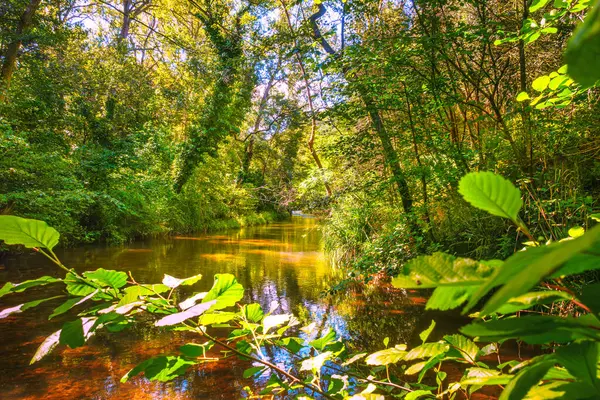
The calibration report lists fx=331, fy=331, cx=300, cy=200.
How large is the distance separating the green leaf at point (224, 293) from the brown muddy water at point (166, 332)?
38 cm

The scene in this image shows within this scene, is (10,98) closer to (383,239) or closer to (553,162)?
(383,239)

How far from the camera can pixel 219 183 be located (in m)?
16.0

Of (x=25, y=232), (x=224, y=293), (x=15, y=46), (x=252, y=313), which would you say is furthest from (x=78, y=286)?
(x=15, y=46)

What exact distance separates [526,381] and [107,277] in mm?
620

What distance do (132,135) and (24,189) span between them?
4.91 m

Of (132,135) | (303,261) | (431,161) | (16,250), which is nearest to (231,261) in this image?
(303,261)

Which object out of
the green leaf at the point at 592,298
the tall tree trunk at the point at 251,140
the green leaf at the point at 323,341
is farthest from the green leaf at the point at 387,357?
the tall tree trunk at the point at 251,140

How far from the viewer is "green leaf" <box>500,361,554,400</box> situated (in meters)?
0.27

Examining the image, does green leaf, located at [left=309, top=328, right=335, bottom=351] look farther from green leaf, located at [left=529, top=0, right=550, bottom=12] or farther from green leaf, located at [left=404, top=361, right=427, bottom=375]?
green leaf, located at [left=529, top=0, right=550, bottom=12]

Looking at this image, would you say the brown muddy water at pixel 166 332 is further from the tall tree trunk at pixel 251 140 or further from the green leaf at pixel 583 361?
the tall tree trunk at pixel 251 140

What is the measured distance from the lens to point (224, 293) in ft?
1.96

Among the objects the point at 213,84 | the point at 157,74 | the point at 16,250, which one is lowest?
the point at 16,250

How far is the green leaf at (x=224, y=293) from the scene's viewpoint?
59cm

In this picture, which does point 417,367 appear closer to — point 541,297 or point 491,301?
point 541,297
